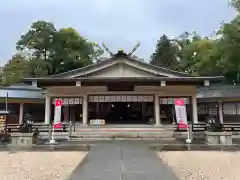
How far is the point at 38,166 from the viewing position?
8.95 m

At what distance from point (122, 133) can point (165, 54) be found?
33.5 meters

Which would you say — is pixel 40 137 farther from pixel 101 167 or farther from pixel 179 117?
pixel 101 167

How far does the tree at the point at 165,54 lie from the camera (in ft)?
159

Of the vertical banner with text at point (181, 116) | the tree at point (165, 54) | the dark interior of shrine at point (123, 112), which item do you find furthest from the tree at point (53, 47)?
the vertical banner with text at point (181, 116)

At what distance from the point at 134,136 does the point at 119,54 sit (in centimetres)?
719

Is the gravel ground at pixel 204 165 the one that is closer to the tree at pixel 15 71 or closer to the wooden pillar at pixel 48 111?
the wooden pillar at pixel 48 111

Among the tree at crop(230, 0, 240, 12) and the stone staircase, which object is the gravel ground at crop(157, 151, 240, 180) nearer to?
the stone staircase

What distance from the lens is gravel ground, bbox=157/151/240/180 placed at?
289 inches

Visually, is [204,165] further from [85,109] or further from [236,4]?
[236,4]

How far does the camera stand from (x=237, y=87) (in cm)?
2566

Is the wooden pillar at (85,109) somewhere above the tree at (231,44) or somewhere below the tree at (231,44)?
below

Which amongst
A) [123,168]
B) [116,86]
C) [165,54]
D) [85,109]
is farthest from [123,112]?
[165,54]

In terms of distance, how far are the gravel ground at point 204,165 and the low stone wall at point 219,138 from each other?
3.20 meters

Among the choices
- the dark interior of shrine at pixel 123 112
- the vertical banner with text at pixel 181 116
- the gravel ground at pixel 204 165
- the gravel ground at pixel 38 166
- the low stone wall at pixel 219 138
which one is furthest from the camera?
the dark interior of shrine at pixel 123 112
